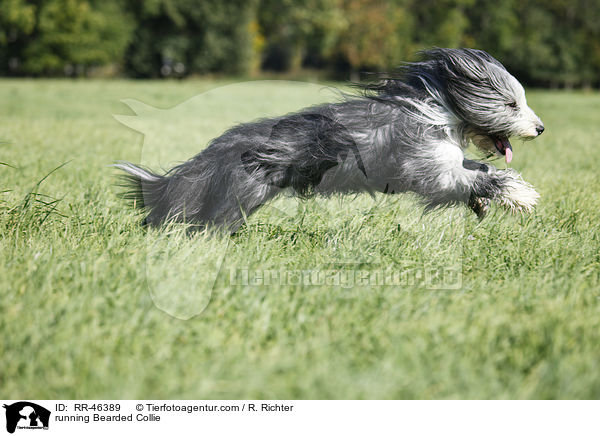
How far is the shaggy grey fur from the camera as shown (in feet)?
10.2

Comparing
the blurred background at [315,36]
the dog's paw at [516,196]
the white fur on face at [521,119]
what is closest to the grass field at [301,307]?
the dog's paw at [516,196]

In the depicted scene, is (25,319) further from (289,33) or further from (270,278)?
(289,33)

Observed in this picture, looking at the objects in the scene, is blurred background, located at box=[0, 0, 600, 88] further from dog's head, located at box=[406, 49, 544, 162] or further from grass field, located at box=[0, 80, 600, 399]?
grass field, located at box=[0, 80, 600, 399]

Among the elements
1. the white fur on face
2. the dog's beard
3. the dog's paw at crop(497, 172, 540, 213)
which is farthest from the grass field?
the white fur on face

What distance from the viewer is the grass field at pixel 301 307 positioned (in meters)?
1.86

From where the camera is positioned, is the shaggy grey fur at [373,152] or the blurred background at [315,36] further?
the blurred background at [315,36]

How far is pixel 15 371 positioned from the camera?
185cm

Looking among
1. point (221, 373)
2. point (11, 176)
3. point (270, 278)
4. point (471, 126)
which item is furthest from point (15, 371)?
point (11, 176)

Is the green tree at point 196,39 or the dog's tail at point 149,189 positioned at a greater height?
the dog's tail at point 149,189
